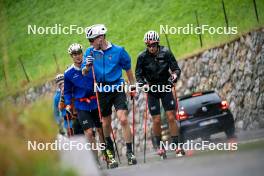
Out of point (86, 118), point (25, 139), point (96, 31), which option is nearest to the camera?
point (25, 139)

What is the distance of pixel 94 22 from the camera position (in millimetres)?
24125

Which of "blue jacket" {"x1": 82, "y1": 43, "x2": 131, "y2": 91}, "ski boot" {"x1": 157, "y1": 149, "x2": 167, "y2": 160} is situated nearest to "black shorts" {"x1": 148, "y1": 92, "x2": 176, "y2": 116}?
"ski boot" {"x1": 157, "y1": 149, "x2": 167, "y2": 160}

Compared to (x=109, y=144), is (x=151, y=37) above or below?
above

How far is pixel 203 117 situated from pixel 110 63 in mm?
5764

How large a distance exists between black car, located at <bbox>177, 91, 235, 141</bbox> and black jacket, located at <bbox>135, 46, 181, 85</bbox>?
4.51 meters

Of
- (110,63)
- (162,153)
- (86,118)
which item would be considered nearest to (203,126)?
(162,153)

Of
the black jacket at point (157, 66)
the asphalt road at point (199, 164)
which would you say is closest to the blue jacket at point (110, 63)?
the black jacket at point (157, 66)

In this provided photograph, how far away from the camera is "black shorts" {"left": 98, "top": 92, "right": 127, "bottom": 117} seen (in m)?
13.3

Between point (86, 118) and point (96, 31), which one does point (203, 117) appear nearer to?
point (86, 118)

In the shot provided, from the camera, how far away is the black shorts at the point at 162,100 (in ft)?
45.9

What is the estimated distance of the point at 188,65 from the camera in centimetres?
2539

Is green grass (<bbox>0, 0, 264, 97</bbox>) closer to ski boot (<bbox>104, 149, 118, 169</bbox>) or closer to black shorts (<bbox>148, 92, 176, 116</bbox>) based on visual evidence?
black shorts (<bbox>148, 92, 176, 116</bbox>)

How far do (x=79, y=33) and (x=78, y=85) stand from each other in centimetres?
999

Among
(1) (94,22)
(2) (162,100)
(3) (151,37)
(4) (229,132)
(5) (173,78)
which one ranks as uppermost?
(1) (94,22)
